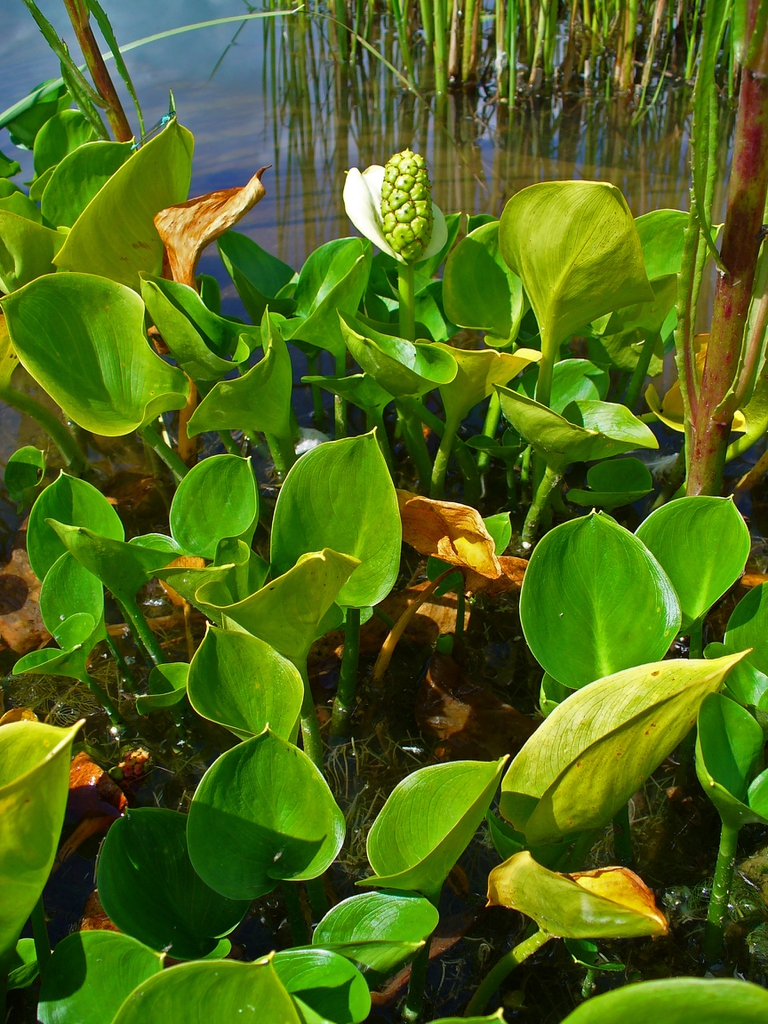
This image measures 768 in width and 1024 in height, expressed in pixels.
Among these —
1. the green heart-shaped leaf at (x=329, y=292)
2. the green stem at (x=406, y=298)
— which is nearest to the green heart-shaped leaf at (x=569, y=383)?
the green stem at (x=406, y=298)

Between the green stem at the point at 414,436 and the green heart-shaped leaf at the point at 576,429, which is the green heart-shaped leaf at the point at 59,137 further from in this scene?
the green heart-shaped leaf at the point at 576,429

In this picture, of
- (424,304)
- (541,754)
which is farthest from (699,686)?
(424,304)

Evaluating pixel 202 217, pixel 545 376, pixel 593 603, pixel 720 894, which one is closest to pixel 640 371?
pixel 545 376

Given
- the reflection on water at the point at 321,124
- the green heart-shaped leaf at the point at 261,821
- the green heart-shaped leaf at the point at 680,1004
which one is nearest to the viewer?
the green heart-shaped leaf at the point at 680,1004

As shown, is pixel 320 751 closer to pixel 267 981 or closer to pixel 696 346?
pixel 267 981

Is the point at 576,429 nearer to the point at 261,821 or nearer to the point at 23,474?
the point at 261,821

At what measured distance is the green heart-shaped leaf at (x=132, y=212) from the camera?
3.95 feet

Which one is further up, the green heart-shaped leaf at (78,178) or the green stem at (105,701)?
the green heart-shaped leaf at (78,178)

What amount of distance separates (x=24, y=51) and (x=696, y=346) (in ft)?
10.6

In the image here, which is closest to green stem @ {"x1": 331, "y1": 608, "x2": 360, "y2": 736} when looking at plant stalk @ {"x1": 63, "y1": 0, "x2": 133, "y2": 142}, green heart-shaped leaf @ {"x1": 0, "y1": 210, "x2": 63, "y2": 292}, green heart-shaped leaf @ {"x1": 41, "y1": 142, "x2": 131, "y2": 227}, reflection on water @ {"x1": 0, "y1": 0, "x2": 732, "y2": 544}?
green heart-shaped leaf @ {"x1": 0, "y1": 210, "x2": 63, "y2": 292}

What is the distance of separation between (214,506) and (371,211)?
0.52 m

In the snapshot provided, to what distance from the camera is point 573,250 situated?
1021 mm

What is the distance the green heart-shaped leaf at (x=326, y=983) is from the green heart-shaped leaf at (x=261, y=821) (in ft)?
0.24

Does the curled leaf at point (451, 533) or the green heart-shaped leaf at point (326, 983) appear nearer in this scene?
the green heart-shaped leaf at point (326, 983)
